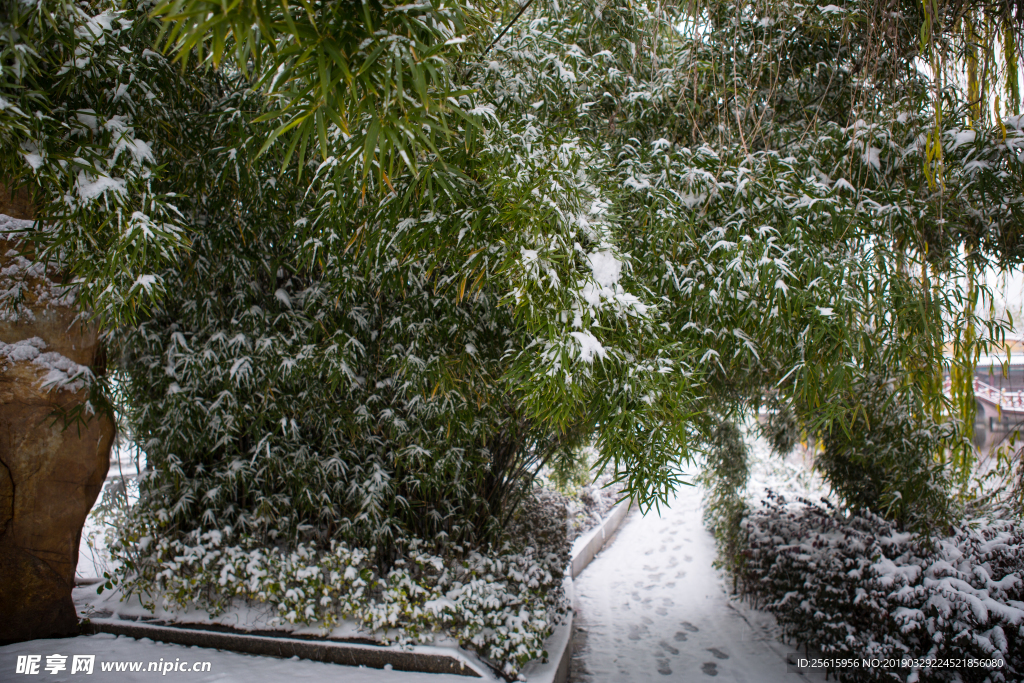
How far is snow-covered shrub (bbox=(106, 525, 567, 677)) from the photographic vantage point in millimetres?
2416

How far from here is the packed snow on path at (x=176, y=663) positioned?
2.08 meters

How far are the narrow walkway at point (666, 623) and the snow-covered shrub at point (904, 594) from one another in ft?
1.43

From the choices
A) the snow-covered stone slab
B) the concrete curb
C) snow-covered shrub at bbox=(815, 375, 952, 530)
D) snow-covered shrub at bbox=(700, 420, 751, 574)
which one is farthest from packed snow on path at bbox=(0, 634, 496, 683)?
snow-covered shrub at bbox=(700, 420, 751, 574)

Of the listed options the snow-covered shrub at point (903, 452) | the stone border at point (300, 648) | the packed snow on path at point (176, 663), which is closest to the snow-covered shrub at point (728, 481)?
the snow-covered shrub at point (903, 452)

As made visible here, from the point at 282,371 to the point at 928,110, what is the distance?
128 inches

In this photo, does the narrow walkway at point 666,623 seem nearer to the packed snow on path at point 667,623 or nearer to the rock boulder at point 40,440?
the packed snow on path at point 667,623

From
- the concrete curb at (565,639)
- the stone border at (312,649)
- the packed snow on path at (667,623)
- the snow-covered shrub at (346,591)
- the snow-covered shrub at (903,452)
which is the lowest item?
the packed snow on path at (667,623)

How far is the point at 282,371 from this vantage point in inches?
88.9

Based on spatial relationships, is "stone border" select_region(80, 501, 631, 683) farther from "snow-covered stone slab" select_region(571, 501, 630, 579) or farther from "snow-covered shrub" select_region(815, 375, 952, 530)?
"snow-covered stone slab" select_region(571, 501, 630, 579)

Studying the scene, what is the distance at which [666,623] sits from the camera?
427cm

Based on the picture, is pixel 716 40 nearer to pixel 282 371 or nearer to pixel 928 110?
pixel 928 110

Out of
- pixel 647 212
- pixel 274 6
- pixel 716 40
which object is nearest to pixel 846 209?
pixel 647 212

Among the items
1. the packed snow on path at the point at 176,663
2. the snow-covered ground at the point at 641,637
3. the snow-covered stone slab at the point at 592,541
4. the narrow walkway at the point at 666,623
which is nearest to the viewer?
the packed snow on path at the point at 176,663

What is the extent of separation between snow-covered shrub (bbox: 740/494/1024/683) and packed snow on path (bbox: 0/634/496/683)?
233 cm
